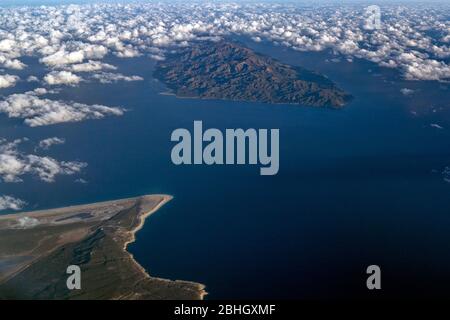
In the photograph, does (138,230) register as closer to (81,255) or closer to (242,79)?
(81,255)

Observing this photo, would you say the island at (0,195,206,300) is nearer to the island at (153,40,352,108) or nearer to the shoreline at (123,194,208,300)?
the shoreline at (123,194,208,300)

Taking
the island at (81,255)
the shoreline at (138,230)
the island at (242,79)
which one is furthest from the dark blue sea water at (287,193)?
the island at (242,79)

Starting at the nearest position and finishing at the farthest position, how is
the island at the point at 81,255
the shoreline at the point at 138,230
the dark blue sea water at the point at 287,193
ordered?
the island at the point at 81,255 → the shoreline at the point at 138,230 → the dark blue sea water at the point at 287,193

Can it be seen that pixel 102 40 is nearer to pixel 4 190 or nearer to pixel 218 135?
pixel 218 135

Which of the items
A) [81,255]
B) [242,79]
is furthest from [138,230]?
[242,79]

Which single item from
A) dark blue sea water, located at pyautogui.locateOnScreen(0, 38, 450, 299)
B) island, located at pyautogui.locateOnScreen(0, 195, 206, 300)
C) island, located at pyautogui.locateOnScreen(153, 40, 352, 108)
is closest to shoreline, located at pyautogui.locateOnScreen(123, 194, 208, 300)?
island, located at pyautogui.locateOnScreen(0, 195, 206, 300)

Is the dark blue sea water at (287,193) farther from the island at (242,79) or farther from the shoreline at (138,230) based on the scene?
the island at (242,79)
